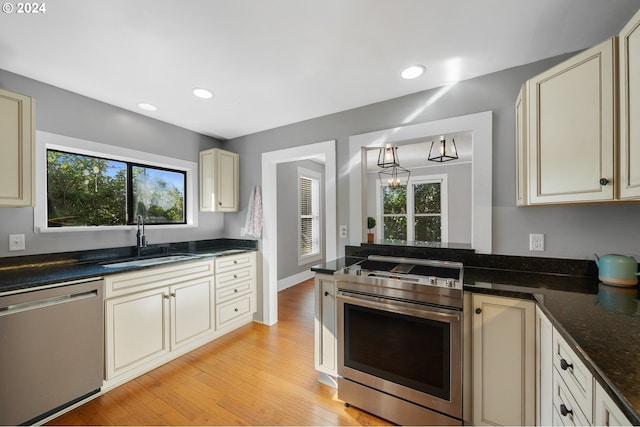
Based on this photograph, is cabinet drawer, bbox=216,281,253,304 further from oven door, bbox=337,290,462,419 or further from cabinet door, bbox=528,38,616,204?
cabinet door, bbox=528,38,616,204

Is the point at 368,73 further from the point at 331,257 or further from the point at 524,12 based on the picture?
the point at 331,257

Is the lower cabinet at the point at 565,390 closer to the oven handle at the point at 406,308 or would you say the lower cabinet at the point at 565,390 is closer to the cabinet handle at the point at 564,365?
the cabinet handle at the point at 564,365

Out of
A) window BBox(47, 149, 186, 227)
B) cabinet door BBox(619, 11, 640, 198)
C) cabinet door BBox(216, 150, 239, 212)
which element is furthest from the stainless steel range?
window BBox(47, 149, 186, 227)

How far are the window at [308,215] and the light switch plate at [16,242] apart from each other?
3.69 meters

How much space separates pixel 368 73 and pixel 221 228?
2.74m

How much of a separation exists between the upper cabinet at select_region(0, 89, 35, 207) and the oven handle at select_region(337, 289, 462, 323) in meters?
2.29

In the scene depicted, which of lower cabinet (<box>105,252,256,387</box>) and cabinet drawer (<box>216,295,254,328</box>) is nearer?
lower cabinet (<box>105,252,256,387</box>)

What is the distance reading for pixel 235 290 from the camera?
10.1ft

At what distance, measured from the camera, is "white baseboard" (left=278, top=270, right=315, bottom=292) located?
15.4 feet

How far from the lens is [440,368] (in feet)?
5.11

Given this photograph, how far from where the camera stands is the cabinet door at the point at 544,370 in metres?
1.23

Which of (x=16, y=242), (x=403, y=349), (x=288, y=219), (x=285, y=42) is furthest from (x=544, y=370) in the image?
(x=288, y=219)

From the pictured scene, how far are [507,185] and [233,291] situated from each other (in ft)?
9.45

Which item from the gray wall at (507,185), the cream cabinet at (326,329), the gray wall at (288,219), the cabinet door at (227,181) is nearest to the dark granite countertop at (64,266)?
the cabinet door at (227,181)
